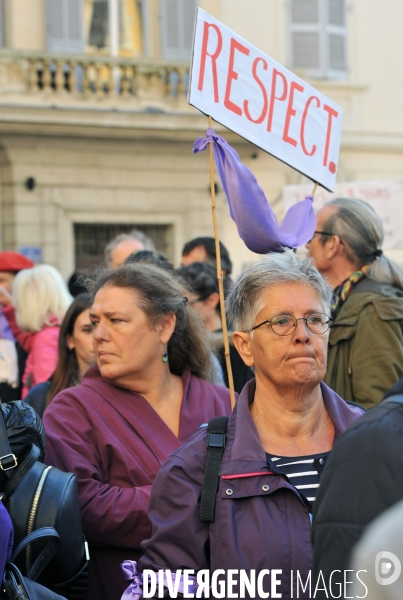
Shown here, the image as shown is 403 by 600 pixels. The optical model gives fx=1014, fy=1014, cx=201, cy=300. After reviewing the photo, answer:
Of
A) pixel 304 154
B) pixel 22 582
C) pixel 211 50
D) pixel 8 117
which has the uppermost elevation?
pixel 8 117

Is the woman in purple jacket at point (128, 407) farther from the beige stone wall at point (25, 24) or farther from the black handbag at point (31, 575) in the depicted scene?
the beige stone wall at point (25, 24)

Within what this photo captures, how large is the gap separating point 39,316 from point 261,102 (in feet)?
7.18

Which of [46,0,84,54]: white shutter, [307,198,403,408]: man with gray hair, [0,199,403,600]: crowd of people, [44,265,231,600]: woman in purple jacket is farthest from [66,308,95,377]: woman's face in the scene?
[46,0,84,54]: white shutter

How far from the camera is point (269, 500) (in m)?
2.70

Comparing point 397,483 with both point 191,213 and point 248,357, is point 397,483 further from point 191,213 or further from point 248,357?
point 191,213

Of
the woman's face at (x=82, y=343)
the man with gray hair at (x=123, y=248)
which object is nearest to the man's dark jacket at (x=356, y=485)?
the woman's face at (x=82, y=343)

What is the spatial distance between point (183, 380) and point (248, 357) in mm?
925

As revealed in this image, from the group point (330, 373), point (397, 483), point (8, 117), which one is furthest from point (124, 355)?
point (8, 117)

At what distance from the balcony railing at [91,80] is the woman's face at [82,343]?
10402 mm

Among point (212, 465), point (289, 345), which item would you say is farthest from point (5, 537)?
point (289, 345)

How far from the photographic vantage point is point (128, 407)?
3.71 m

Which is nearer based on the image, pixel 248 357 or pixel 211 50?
pixel 248 357

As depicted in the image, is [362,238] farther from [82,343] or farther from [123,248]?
[123,248]

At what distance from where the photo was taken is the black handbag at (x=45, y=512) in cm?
302
